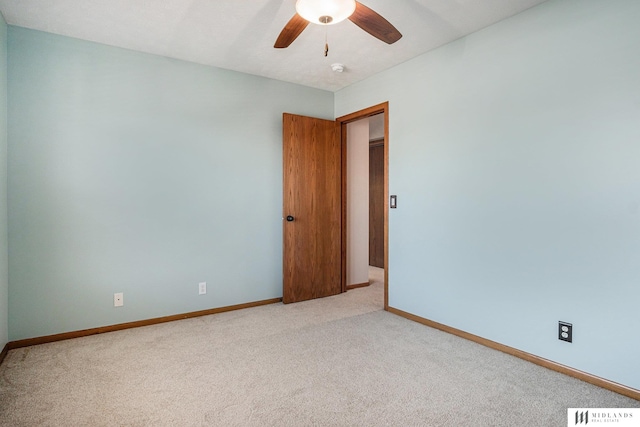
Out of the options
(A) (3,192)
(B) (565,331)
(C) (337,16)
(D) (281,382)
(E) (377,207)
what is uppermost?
(C) (337,16)

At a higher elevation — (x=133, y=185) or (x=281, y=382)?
(x=133, y=185)

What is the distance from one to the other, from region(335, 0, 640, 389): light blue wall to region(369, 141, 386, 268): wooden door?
2.75 metres

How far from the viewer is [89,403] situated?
1904 millimetres

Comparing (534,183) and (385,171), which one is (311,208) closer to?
(385,171)

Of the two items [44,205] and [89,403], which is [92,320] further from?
[89,403]

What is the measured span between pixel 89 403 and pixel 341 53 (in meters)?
3.19

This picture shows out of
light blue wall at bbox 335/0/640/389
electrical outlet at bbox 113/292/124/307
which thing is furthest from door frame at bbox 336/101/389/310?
electrical outlet at bbox 113/292/124/307

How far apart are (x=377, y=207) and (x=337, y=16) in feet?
15.0

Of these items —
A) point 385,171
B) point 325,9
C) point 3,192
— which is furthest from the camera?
point 385,171

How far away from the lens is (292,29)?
79.1 inches

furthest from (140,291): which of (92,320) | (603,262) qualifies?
(603,262)

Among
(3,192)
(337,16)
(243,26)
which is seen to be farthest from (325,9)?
(3,192)

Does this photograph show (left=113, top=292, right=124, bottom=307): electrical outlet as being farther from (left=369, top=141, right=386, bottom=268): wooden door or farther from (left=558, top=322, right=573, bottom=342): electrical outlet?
(left=369, top=141, right=386, bottom=268): wooden door

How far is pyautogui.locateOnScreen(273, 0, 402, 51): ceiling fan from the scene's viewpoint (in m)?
1.72
